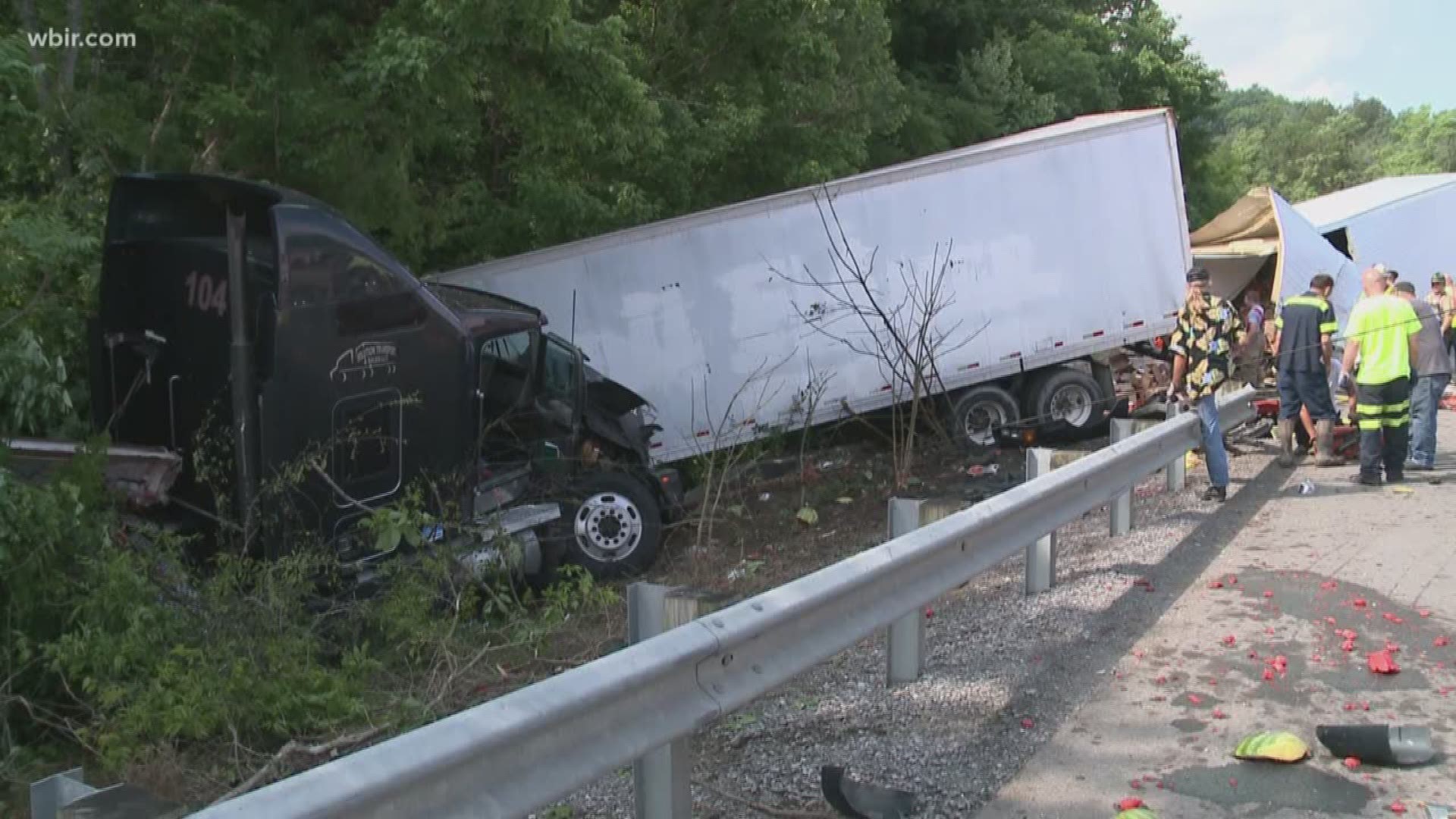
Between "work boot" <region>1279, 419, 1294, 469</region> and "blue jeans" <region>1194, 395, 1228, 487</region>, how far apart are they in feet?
5.52

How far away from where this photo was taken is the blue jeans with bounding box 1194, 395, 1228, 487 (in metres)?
8.14

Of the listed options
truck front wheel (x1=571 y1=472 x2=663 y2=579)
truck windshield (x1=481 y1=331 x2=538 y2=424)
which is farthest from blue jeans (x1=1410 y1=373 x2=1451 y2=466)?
truck windshield (x1=481 y1=331 x2=538 y2=424)

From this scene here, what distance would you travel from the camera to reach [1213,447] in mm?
8164

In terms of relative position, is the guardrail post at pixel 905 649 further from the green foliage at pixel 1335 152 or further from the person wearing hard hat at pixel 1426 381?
the green foliage at pixel 1335 152

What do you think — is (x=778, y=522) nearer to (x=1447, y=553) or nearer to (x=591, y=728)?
(x=1447, y=553)

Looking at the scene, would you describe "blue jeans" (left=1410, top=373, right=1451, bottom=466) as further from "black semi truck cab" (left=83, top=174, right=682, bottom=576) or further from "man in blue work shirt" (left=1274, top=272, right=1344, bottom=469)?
"black semi truck cab" (left=83, top=174, right=682, bottom=576)

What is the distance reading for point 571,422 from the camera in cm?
876

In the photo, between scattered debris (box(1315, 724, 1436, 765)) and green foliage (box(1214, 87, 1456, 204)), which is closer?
scattered debris (box(1315, 724, 1436, 765))

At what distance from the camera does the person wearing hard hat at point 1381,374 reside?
8.95m

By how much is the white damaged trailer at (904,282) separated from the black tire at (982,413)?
2 cm

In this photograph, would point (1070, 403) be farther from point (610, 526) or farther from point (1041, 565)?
point (1041, 565)

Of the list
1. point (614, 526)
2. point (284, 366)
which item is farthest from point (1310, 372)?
point (284, 366)

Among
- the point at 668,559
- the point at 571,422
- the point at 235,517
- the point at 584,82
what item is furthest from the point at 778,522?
the point at 235,517

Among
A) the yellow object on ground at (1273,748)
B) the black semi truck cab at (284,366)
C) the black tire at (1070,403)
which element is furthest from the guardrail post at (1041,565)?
the black tire at (1070,403)
